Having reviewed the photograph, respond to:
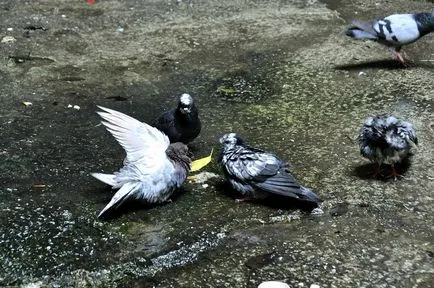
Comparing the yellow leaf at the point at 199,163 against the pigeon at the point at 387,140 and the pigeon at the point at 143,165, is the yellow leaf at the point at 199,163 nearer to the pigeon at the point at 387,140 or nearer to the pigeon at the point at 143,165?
the pigeon at the point at 143,165

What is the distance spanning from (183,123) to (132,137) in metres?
0.54

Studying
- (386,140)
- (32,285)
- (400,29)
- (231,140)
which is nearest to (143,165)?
(231,140)

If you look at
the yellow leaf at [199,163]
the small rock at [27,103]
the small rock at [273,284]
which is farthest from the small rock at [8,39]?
the small rock at [273,284]

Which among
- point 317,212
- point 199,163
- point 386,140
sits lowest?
point 199,163

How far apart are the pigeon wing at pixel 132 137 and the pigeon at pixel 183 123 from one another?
46cm

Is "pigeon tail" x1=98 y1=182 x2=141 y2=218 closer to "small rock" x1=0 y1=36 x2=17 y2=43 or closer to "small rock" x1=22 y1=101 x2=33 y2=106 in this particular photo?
"small rock" x1=22 y1=101 x2=33 y2=106

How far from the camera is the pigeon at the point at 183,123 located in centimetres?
389

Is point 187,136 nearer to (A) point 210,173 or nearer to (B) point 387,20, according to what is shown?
(A) point 210,173

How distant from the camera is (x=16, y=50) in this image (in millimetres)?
5395

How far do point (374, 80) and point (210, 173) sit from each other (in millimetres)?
1830

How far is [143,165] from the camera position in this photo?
3.37 meters

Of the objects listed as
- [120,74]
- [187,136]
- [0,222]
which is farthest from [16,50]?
[0,222]

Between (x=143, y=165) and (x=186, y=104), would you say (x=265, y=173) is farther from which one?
(x=186, y=104)

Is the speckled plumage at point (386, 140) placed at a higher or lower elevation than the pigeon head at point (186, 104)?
higher
